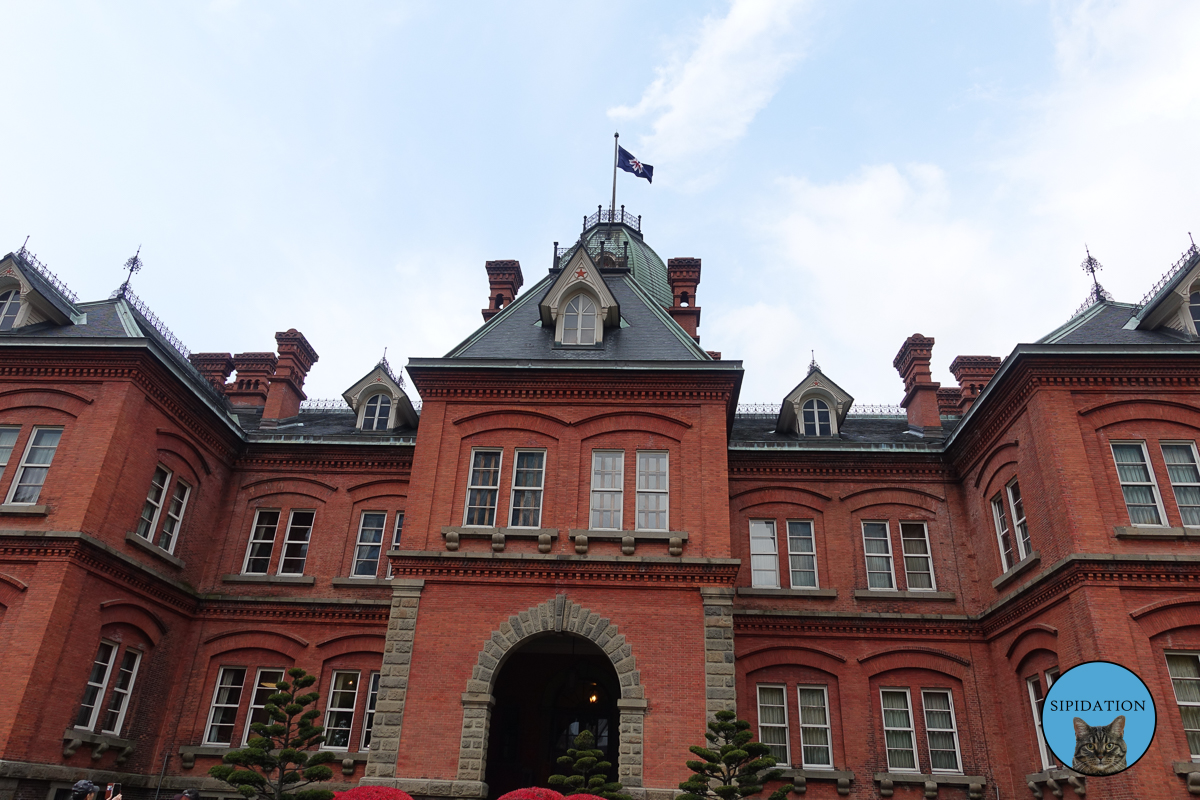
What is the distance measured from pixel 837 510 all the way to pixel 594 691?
8.29 m

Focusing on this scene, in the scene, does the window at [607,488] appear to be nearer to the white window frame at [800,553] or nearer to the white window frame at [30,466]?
the white window frame at [800,553]

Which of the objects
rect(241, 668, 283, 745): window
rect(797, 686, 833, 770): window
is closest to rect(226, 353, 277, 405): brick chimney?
rect(241, 668, 283, 745): window

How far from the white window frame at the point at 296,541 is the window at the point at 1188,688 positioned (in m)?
20.4

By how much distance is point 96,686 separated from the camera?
17781mm

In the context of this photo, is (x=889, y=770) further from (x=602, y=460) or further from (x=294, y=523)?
(x=294, y=523)

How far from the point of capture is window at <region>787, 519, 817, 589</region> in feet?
69.0

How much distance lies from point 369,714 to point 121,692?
5.81 m

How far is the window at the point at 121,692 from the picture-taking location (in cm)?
1823

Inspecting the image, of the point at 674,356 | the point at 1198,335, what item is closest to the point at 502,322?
the point at 674,356

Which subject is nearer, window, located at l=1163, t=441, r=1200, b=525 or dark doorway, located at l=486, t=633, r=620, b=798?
window, located at l=1163, t=441, r=1200, b=525

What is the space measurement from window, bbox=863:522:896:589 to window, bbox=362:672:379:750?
43.6ft

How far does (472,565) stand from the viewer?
17.0 m

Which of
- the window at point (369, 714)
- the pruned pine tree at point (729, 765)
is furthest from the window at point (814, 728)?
the window at point (369, 714)

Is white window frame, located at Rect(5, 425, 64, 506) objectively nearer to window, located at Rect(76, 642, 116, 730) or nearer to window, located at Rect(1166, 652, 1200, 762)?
window, located at Rect(76, 642, 116, 730)
